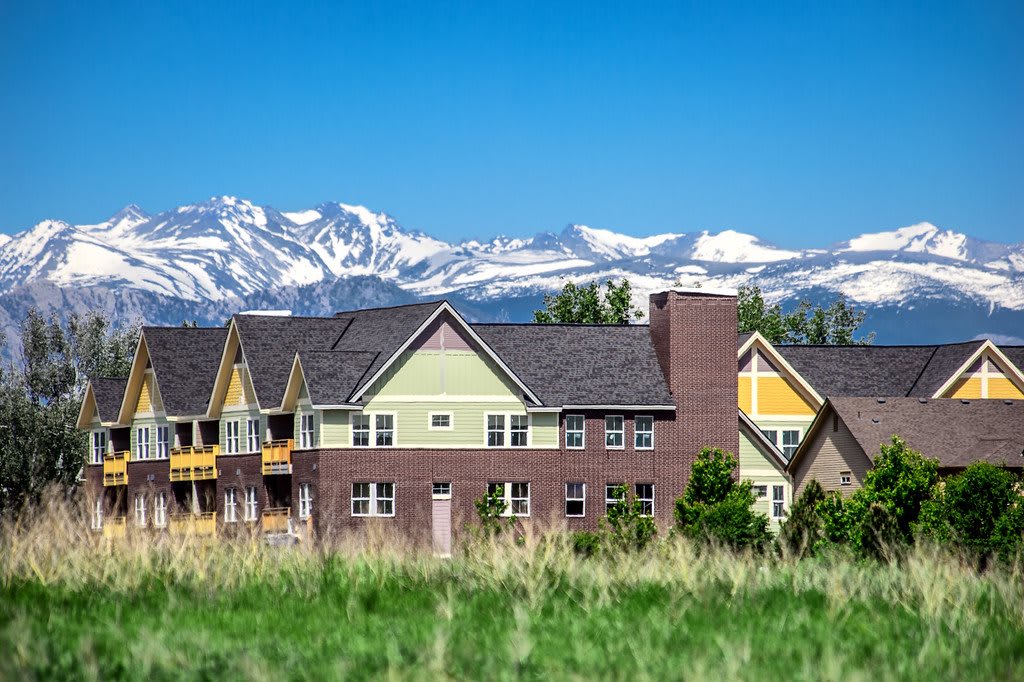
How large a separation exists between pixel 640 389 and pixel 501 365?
5.52 m

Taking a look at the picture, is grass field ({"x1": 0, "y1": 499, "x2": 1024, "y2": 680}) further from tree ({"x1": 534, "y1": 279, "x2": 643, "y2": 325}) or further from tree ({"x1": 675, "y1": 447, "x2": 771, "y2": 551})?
tree ({"x1": 534, "y1": 279, "x2": 643, "y2": 325})

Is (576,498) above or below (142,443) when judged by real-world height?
below

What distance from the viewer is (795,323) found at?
340 feet

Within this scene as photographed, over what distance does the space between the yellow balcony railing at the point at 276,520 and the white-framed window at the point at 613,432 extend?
11.9 meters

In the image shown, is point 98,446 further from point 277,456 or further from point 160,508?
point 277,456

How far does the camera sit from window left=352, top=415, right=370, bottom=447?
61.6 meters

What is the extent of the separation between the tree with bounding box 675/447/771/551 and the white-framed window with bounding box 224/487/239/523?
16742mm

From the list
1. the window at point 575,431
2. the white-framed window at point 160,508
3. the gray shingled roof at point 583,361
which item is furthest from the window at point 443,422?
the white-framed window at point 160,508

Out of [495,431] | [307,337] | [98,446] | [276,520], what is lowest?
[276,520]

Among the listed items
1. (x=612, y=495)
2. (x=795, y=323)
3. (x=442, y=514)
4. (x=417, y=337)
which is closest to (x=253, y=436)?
(x=417, y=337)

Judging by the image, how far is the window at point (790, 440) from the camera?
226 ft

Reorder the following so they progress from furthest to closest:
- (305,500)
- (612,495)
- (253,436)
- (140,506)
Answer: (140,506)
(253,436)
(612,495)
(305,500)

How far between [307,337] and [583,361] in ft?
35.5

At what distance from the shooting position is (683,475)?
63.7 meters
